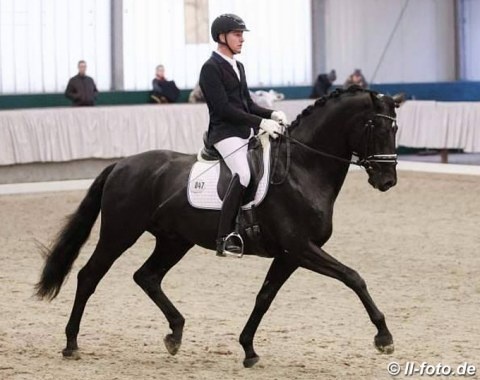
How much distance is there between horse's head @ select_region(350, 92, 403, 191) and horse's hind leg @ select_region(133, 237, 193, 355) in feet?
4.88

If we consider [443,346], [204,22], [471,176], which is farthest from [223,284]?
[204,22]

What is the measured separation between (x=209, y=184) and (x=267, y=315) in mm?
1572

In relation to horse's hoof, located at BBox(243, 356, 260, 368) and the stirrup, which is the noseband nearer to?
the stirrup

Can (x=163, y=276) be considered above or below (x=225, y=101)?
below

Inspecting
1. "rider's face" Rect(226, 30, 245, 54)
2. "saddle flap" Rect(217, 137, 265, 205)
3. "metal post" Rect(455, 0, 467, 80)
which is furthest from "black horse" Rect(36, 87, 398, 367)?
"metal post" Rect(455, 0, 467, 80)

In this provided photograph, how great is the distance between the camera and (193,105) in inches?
758

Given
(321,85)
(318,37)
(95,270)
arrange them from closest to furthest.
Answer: (95,270)
(321,85)
(318,37)

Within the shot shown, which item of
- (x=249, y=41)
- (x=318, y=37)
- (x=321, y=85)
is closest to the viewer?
(x=321, y=85)

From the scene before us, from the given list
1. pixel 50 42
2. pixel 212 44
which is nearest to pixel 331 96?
pixel 50 42


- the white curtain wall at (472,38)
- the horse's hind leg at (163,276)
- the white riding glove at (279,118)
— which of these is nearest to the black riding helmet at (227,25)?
the white riding glove at (279,118)

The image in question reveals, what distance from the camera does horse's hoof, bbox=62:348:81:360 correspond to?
7.00 m

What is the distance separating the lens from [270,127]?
6.75 meters

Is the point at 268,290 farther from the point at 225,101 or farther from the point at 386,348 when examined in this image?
the point at 225,101

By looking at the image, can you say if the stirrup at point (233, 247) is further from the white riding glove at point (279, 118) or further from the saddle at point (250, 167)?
the white riding glove at point (279, 118)
